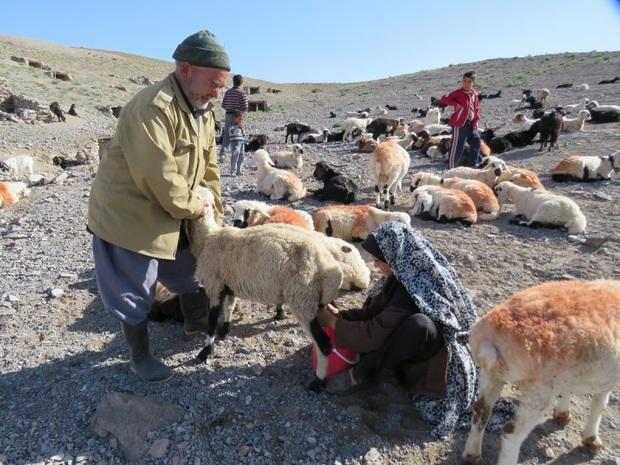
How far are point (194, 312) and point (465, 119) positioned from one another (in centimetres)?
788

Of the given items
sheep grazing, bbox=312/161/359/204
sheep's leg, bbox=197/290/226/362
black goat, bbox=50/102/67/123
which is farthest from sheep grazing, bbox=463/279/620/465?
black goat, bbox=50/102/67/123

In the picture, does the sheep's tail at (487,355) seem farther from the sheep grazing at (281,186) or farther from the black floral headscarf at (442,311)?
the sheep grazing at (281,186)

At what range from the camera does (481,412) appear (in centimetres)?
255

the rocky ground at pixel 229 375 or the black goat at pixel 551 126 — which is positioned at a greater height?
the black goat at pixel 551 126

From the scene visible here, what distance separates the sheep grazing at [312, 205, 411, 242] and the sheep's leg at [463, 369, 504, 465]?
428 cm

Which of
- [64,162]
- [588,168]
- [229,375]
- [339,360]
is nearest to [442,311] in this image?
[339,360]

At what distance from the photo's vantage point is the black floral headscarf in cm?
285

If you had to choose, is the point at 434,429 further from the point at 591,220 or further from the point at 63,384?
the point at 591,220

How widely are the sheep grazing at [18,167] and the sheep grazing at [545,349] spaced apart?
1199 centimetres

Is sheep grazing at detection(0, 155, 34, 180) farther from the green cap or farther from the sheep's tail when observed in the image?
the sheep's tail

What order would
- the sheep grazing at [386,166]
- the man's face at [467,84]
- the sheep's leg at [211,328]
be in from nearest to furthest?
1. the sheep's leg at [211,328]
2. the sheep grazing at [386,166]
3. the man's face at [467,84]

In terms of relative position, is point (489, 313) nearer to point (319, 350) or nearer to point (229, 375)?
point (319, 350)

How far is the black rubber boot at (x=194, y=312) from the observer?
3873 mm

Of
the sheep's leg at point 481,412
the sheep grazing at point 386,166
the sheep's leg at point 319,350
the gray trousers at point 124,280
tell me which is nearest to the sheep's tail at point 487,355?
the sheep's leg at point 481,412
